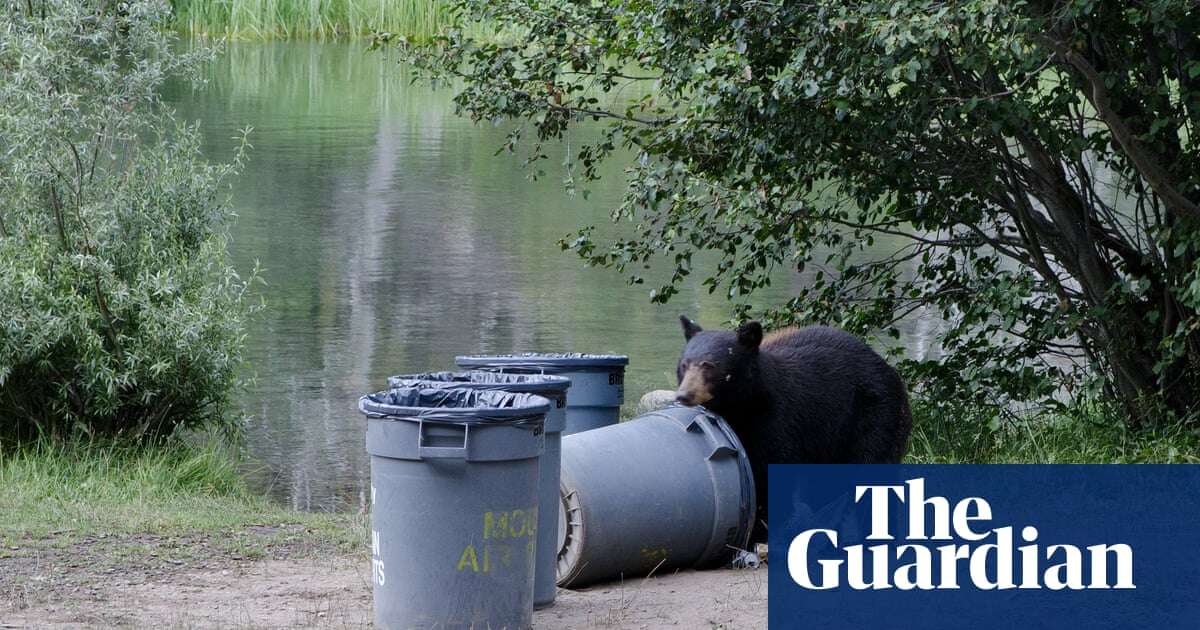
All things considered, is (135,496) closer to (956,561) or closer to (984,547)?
(956,561)

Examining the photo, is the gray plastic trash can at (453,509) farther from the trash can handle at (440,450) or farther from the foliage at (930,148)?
the foliage at (930,148)

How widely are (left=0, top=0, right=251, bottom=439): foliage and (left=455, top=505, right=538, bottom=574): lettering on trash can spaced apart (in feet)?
13.5

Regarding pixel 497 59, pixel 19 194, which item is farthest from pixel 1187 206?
pixel 19 194

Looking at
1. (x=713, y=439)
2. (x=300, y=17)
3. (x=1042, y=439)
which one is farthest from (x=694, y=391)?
(x=300, y=17)

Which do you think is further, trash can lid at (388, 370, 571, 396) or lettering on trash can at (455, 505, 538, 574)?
trash can lid at (388, 370, 571, 396)

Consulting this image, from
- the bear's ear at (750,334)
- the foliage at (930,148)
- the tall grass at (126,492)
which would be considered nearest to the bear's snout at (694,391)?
the bear's ear at (750,334)

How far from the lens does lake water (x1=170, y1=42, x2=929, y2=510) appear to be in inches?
456

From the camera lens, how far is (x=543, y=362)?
24.0ft

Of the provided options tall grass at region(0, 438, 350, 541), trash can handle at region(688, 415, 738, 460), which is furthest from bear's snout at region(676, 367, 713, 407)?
tall grass at region(0, 438, 350, 541)

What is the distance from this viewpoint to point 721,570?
7.17m

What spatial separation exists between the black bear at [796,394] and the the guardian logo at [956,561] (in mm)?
515

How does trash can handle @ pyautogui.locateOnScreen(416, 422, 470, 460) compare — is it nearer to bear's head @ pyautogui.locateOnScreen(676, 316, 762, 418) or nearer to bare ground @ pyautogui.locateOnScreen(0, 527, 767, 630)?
bare ground @ pyautogui.locateOnScreen(0, 527, 767, 630)

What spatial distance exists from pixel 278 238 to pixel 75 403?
31.4 ft

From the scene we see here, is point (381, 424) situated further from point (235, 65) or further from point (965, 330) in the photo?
point (235, 65)
